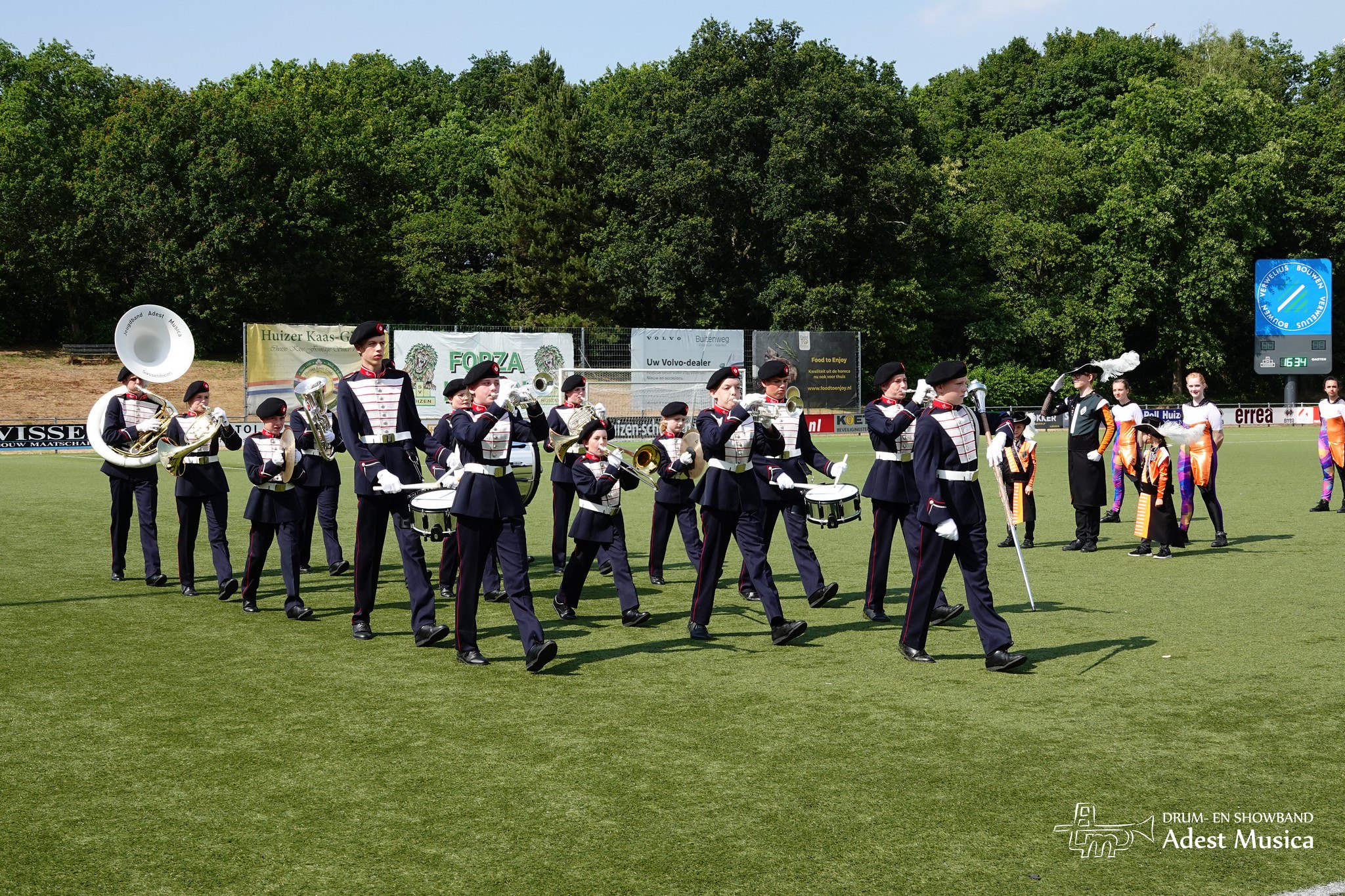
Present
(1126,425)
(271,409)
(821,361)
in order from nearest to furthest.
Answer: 1. (271,409)
2. (1126,425)
3. (821,361)

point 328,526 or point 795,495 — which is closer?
point 795,495

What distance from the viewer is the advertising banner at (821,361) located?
4072 centimetres

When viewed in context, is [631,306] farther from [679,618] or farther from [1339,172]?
[679,618]

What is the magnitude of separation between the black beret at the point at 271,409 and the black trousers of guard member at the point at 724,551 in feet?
12.6

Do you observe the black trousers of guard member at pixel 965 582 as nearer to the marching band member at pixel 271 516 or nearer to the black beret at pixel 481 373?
the black beret at pixel 481 373

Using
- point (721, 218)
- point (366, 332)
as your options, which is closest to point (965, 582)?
point (366, 332)

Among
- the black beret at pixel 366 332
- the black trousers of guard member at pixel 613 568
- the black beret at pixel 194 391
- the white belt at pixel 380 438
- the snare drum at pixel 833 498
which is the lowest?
the black trousers of guard member at pixel 613 568

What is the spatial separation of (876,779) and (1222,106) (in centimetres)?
5317

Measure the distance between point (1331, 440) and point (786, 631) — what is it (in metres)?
12.5

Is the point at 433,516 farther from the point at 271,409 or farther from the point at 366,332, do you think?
the point at 271,409

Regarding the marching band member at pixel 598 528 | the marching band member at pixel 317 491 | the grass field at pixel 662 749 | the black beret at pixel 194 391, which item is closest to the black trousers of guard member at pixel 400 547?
the grass field at pixel 662 749

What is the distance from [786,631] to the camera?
8.42 m

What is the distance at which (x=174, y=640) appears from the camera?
341 inches

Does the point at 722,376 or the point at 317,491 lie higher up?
the point at 722,376
